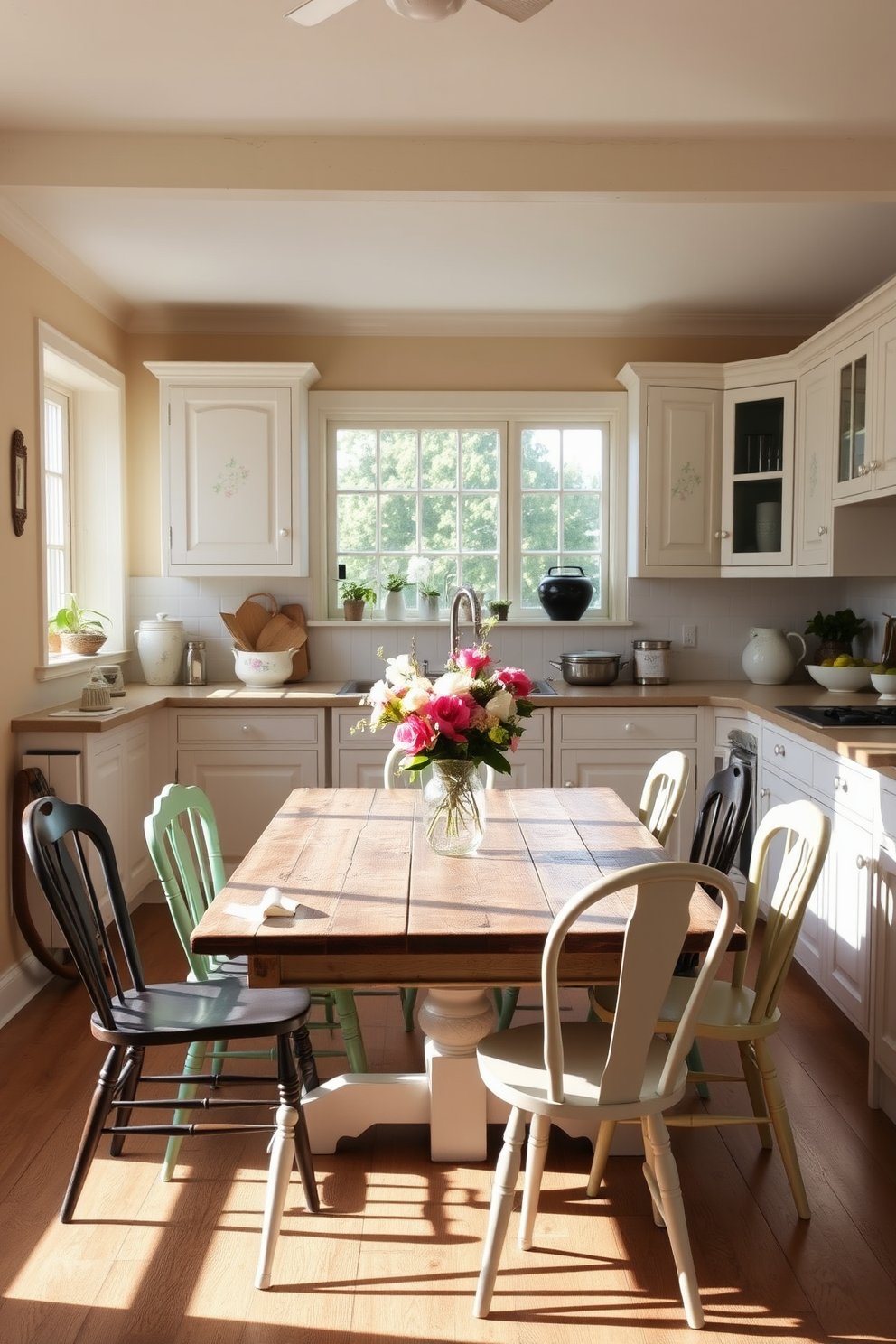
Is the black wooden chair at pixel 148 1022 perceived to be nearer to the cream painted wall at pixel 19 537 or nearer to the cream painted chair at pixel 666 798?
the cream painted chair at pixel 666 798

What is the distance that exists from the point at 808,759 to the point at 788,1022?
815mm

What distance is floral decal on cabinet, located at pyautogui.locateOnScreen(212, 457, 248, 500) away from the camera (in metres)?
4.91

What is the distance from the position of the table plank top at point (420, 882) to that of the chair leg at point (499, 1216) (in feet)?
1.14

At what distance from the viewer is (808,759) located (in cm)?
354

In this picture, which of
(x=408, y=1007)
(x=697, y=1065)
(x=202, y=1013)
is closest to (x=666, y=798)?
(x=697, y=1065)

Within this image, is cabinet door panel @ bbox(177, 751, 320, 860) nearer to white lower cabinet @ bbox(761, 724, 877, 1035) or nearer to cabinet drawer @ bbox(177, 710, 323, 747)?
cabinet drawer @ bbox(177, 710, 323, 747)

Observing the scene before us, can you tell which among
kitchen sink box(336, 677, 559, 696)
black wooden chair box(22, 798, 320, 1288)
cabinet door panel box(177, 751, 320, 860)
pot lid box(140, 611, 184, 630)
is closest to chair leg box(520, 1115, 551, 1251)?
black wooden chair box(22, 798, 320, 1288)

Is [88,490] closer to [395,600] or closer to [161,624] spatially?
[161,624]

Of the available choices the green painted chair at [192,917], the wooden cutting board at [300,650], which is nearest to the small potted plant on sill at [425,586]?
the wooden cutting board at [300,650]

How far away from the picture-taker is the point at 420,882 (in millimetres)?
2303

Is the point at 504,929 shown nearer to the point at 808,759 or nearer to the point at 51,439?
the point at 808,759

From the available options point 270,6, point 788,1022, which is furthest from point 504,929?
point 270,6

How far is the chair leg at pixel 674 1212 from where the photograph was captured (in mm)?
1929

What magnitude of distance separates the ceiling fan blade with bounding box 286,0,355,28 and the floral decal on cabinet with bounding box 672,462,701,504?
10.6 ft
